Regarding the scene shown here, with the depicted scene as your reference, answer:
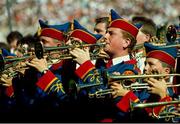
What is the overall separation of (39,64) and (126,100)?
4.59 feet

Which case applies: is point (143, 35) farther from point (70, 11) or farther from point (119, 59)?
point (70, 11)

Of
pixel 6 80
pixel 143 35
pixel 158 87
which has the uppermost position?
pixel 143 35

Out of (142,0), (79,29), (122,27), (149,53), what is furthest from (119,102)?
(142,0)

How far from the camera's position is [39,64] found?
20.4 feet

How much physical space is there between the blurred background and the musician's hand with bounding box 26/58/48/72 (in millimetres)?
10167

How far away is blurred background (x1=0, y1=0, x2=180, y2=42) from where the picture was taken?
1648cm

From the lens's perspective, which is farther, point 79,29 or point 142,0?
point 142,0

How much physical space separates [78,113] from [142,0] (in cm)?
1052

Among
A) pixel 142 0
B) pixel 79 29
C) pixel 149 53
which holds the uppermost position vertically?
pixel 142 0

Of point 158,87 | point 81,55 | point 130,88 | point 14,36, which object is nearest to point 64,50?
point 81,55

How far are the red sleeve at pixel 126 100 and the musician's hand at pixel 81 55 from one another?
75 centimetres

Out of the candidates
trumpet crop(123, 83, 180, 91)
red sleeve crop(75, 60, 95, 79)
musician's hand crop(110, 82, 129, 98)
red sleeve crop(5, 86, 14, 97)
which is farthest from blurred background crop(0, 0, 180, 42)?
musician's hand crop(110, 82, 129, 98)

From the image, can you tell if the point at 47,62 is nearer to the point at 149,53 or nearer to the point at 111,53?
the point at 111,53

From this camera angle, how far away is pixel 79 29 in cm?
647
